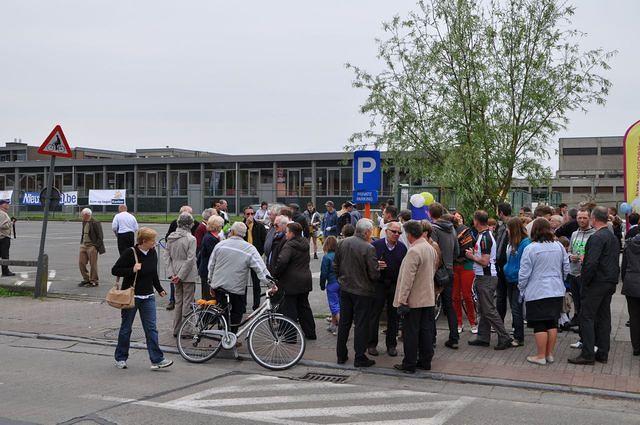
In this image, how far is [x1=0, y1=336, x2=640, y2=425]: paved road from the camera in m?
6.20

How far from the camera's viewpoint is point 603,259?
8227 millimetres

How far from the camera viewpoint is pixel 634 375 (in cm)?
782

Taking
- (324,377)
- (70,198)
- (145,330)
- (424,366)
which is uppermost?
(70,198)

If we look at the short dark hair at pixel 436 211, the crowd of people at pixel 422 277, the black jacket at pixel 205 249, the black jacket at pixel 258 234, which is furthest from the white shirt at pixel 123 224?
the short dark hair at pixel 436 211

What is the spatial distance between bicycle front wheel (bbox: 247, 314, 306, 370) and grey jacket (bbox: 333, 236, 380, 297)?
861 millimetres

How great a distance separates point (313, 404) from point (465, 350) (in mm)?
3214

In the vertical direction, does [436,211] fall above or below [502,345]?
above

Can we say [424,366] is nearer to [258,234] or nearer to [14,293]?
[258,234]

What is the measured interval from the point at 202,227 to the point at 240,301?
3.43 m

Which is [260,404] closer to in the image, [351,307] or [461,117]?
[351,307]

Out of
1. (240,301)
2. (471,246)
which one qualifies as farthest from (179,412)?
(471,246)

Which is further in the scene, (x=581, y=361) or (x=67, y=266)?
(x=67, y=266)

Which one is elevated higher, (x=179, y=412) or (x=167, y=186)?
(x=167, y=186)

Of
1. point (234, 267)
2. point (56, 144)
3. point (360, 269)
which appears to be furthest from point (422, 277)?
point (56, 144)
